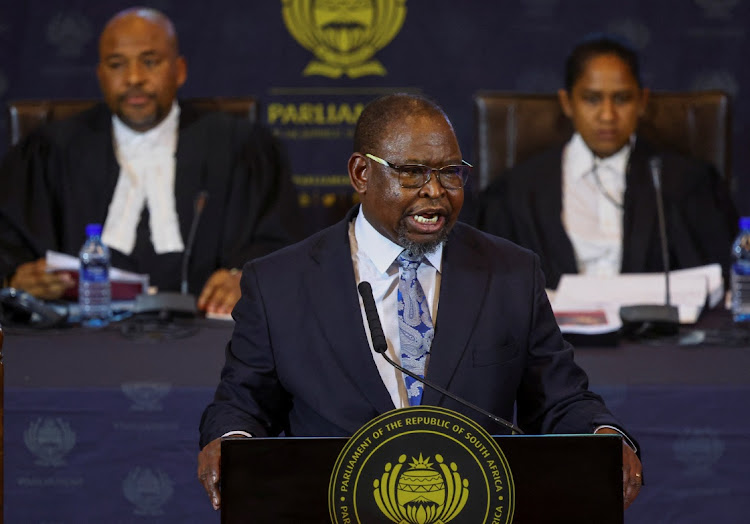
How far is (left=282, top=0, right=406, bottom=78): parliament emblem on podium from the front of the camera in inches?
185

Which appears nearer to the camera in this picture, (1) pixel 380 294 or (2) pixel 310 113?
(1) pixel 380 294

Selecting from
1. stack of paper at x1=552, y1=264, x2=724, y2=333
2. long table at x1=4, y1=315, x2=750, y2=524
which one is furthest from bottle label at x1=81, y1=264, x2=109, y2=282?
stack of paper at x1=552, y1=264, x2=724, y2=333

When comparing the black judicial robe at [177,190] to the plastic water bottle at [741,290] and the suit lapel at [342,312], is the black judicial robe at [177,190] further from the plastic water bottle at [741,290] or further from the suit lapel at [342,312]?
the suit lapel at [342,312]

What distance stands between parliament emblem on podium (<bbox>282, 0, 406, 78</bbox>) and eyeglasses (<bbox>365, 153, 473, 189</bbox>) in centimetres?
300

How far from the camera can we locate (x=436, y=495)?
1344 mm

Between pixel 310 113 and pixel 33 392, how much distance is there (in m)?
2.58

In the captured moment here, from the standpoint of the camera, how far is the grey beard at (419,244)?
183 cm

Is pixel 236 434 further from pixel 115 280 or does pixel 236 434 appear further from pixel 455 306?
pixel 115 280

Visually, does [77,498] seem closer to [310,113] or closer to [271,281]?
[271,281]

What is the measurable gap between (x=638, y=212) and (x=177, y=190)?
5.34 ft

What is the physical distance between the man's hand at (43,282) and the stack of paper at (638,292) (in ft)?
4.65

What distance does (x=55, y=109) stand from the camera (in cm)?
407

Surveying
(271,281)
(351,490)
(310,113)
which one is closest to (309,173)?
(310,113)

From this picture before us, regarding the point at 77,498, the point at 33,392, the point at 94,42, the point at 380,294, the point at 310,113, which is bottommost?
the point at 77,498
